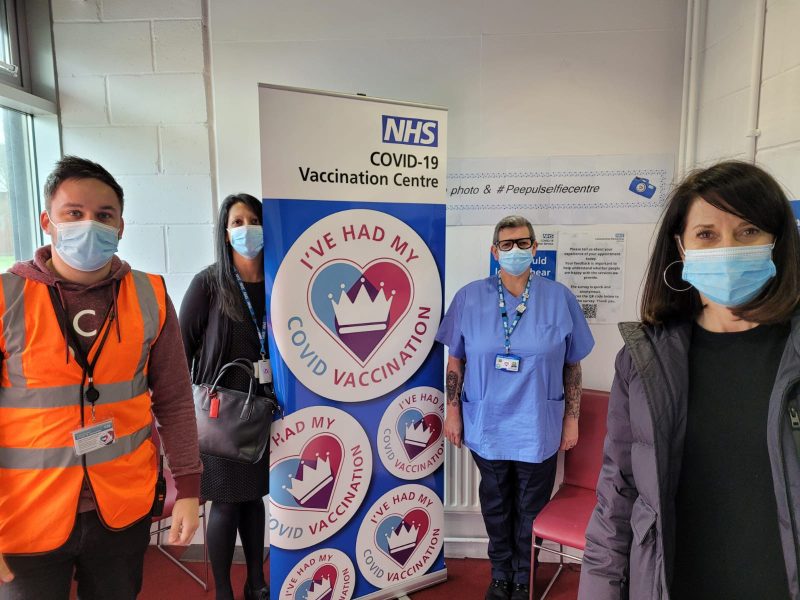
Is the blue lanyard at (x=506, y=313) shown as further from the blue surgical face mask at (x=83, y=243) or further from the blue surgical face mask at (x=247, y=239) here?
the blue surgical face mask at (x=83, y=243)

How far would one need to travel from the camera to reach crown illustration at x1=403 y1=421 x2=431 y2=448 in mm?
2000

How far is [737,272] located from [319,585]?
178 cm

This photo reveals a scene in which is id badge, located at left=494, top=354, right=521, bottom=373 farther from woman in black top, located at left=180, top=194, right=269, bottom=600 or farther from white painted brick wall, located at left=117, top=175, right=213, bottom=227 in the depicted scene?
white painted brick wall, located at left=117, top=175, right=213, bottom=227

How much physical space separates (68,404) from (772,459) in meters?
1.45

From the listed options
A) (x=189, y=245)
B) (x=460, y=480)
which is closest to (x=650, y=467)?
(x=460, y=480)

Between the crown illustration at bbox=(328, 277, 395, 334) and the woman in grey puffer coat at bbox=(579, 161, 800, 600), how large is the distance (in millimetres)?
1096

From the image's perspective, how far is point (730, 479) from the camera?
32.4 inches

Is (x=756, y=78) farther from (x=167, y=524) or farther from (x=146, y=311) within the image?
(x=167, y=524)

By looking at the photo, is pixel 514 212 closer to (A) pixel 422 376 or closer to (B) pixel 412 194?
(B) pixel 412 194

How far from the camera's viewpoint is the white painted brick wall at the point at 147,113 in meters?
2.31

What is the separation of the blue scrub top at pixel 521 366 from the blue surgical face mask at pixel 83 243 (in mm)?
1287

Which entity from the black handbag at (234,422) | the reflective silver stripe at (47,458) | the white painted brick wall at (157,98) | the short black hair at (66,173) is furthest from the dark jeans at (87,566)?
the white painted brick wall at (157,98)

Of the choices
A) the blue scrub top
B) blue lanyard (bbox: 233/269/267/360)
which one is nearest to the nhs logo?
the blue scrub top

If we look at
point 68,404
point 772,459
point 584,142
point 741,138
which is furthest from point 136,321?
point 741,138
